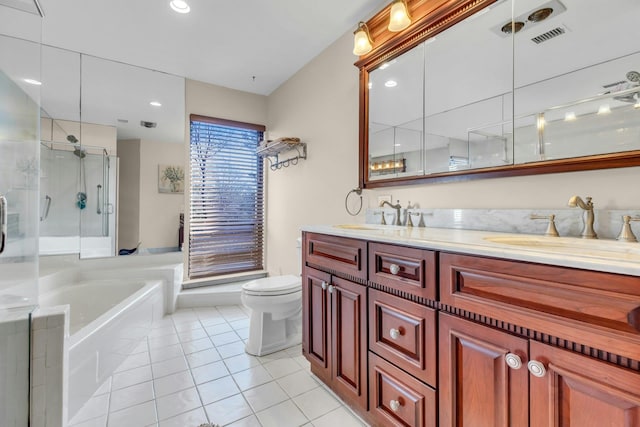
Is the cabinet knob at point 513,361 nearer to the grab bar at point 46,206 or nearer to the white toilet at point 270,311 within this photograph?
the white toilet at point 270,311

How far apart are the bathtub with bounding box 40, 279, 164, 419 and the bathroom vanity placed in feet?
4.27

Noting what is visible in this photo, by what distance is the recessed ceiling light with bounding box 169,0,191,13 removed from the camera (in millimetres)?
1942

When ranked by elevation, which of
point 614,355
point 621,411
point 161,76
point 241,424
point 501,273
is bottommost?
point 241,424

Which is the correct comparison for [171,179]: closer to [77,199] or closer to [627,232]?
[77,199]

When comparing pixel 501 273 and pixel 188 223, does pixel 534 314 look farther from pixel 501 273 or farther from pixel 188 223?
pixel 188 223

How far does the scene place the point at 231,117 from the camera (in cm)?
335

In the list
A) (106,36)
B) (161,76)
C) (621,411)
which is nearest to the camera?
(621,411)

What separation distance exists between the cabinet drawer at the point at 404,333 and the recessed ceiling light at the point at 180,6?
2.25m

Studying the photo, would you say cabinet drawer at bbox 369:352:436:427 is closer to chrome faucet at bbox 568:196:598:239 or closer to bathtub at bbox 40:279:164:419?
chrome faucet at bbox 568:196:598:239

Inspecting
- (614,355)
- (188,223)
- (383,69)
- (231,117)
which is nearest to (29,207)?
(188,223)

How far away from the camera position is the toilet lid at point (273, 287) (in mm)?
2018

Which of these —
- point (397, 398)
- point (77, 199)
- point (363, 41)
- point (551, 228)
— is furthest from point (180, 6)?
point (397, 398)

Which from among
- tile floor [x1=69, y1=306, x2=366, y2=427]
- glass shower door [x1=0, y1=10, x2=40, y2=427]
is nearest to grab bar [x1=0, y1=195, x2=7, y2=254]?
glass shower door [x1=0, y1=10, x2=40, y2=427]

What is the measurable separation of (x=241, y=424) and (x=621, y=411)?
1.42 metres
